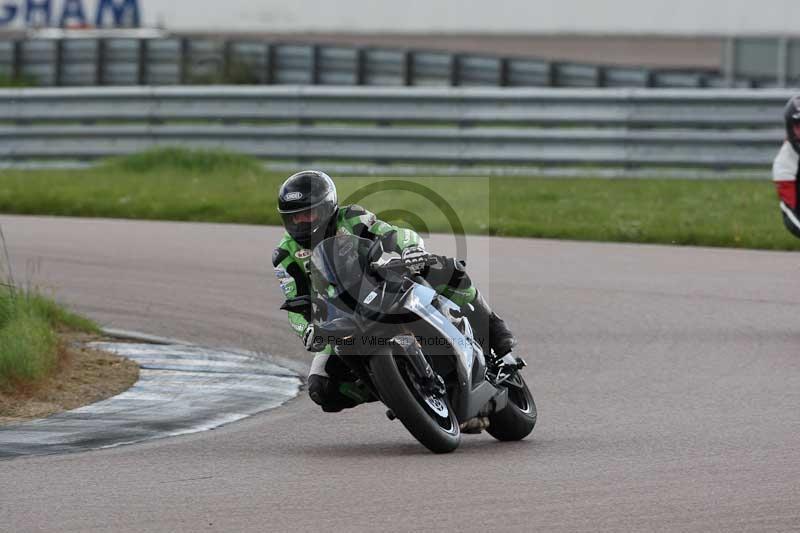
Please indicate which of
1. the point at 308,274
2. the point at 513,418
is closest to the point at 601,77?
the point at 513,418

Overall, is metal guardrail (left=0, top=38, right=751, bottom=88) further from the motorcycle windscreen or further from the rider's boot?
the motorcycle windscreen

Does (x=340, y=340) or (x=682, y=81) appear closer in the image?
(x=340, y=340)

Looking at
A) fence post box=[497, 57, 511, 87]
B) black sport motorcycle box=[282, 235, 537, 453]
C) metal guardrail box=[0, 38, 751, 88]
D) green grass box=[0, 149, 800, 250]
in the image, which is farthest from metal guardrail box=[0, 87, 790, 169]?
black sport motorcycle box=[282, 235, 537, 453]

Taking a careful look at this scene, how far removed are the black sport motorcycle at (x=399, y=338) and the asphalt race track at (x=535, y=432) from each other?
0.23 m

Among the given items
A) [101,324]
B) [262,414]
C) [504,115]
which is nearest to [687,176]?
[504,115]

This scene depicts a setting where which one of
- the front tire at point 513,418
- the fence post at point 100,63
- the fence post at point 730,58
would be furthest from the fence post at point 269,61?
the front tire at point 513,418

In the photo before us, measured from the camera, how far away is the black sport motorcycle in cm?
733

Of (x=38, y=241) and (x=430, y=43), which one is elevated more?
(x=430, y=43)

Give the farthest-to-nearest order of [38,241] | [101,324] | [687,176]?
[687,176] < [38,241] < [101,324]

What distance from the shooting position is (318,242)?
7.70m

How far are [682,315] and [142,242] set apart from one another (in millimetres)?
6198

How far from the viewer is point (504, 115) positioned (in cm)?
2012

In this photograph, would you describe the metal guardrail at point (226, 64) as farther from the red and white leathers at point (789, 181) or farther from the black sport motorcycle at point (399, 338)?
the black sport motorcycle at point (399, 338)

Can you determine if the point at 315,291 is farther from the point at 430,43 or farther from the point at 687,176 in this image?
the point at 430,43
